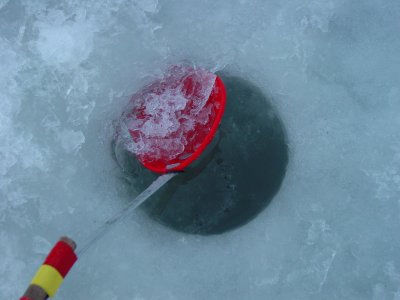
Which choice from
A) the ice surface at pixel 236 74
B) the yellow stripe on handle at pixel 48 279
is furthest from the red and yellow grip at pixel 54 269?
the ice surface at pixel 236 74

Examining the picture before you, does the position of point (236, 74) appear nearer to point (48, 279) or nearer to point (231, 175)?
point (231, 175)

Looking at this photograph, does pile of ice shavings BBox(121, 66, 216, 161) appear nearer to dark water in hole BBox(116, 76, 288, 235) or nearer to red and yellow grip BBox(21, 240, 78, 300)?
dark water in hole BBox(116, 76, 288, 235)

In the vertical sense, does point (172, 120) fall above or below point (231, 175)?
above

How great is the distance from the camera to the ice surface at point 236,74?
3.13ft

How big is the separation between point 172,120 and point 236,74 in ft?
0.66

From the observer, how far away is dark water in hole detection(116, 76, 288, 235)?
39.4 inches

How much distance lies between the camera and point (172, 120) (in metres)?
1.01

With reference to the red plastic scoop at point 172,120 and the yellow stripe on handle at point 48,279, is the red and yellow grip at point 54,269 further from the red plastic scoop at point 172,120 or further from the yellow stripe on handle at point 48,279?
the red plastic scoop at point 172,120

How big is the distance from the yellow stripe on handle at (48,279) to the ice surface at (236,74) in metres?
0.26

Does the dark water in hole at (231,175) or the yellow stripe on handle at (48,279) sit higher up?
the yellow stripe on handle at (48,279)

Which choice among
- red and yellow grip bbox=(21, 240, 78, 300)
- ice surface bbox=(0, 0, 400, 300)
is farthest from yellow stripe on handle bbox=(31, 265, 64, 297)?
ice surface bbox=(0, 0, 400, 300)

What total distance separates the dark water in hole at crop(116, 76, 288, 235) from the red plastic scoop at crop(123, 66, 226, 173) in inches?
2.0

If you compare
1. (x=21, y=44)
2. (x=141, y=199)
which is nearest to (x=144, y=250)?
(x=141, y=199)

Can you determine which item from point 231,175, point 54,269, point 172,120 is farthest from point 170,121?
point 54,269
